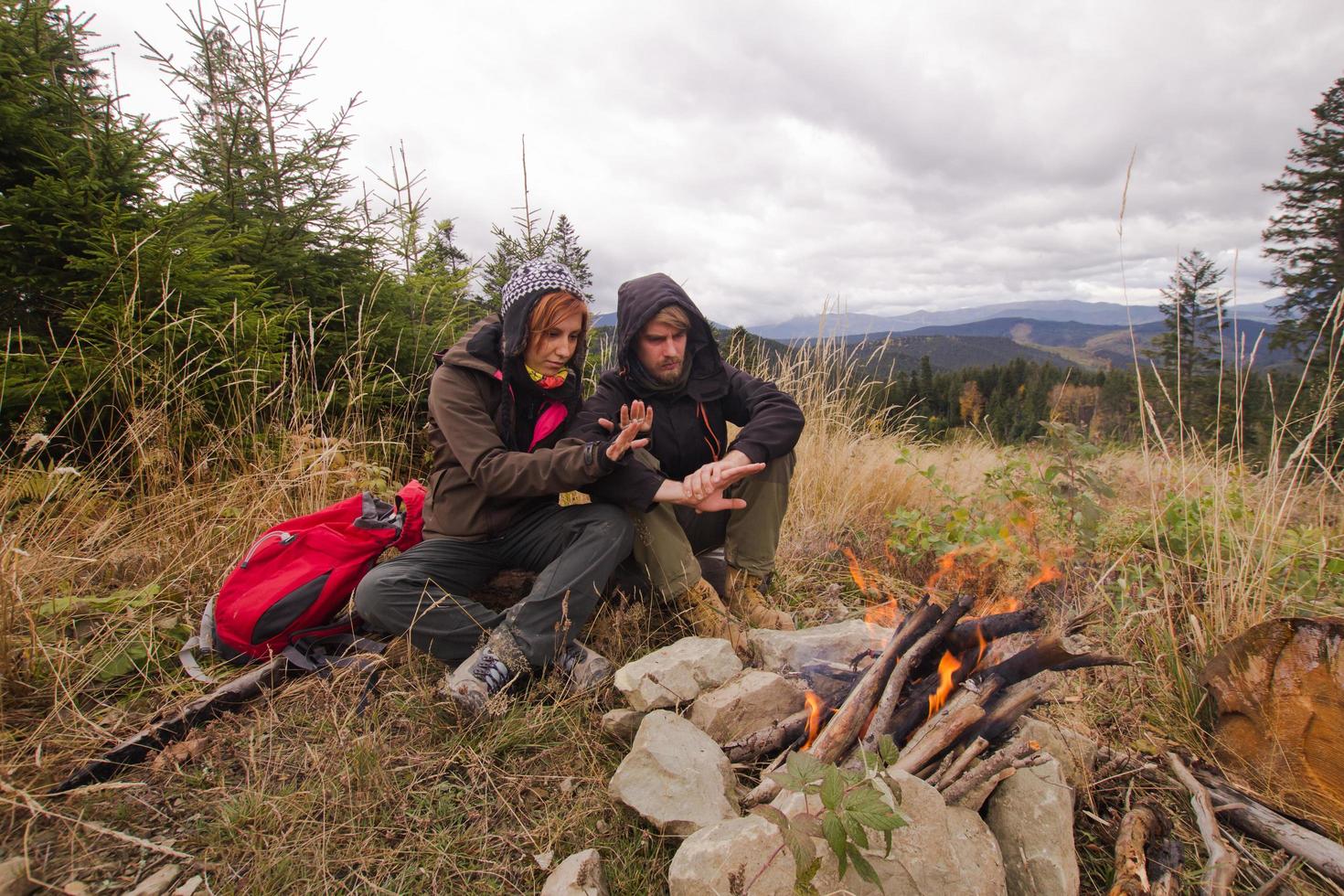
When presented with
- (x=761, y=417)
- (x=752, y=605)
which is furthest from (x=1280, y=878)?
(x=761, y=417)

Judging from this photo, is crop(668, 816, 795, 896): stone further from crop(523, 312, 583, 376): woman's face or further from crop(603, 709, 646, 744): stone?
crop(523, 312, 583, 376): woman's face

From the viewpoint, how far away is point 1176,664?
5.81ft

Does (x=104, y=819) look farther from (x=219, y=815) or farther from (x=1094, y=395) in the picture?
(x=1094, y=395)

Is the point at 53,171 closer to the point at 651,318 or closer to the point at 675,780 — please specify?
the point at 651,318

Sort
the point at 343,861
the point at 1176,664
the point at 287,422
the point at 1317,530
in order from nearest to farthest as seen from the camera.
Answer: the point at 343,861 < the point at 1176,664 < the point at 1317,530 < the point at 287,422

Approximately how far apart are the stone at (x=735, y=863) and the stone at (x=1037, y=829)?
55 cm

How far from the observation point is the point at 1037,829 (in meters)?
1.28

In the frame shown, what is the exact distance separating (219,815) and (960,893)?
1681mm

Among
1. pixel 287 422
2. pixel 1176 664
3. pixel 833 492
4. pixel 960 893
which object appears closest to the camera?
pixel 960 893

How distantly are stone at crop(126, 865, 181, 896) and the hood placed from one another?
203 centimetres

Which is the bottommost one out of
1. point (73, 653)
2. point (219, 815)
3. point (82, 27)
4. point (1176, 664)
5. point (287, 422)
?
point (219, 815)

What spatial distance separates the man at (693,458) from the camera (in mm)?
2311

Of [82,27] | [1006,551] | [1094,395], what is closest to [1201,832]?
[1006,551]

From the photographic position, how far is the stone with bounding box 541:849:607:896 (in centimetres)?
123
